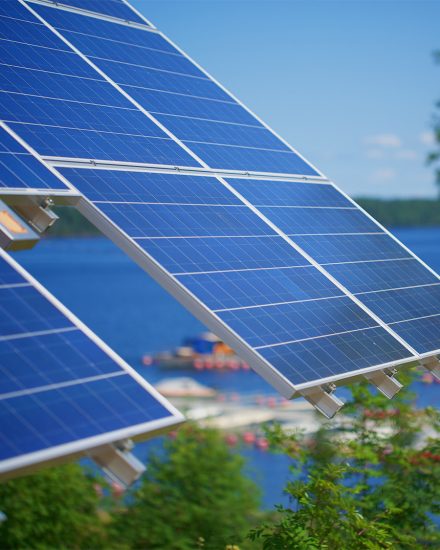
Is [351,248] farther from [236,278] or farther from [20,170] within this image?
[20,170]

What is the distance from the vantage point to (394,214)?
Result: 5822 inches

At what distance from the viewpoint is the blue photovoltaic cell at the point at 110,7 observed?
16734 millimetres

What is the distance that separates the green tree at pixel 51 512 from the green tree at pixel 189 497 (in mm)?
1004

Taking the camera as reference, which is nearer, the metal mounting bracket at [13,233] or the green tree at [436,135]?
the metal mounting bracket at [13,233]

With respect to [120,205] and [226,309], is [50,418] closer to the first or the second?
[226,309]

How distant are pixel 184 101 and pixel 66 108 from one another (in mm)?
3179

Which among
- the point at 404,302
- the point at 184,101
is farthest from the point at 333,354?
the point at 184,101

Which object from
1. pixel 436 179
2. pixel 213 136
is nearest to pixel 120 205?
pixel 213 136

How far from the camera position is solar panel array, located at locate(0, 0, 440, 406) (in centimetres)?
1082

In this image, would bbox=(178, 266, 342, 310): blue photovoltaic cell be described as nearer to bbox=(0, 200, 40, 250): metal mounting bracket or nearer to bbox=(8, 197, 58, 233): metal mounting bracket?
bbox=(8, 197, 58, 233): metal mounting bracket

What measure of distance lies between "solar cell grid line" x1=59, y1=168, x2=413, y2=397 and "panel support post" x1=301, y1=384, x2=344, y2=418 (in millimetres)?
170

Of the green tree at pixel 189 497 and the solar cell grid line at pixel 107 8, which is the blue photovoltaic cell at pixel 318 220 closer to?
the solar cell grid line at pixel 107 8

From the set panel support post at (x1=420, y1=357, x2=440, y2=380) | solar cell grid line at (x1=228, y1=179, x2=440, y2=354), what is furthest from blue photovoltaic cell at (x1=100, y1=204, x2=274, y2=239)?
panel support post at (x1=420, y1=357, x2=440, y2=380)

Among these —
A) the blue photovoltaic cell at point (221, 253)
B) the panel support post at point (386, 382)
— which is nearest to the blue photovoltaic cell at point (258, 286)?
the blue photovoltaic cell at point (221, 253)
